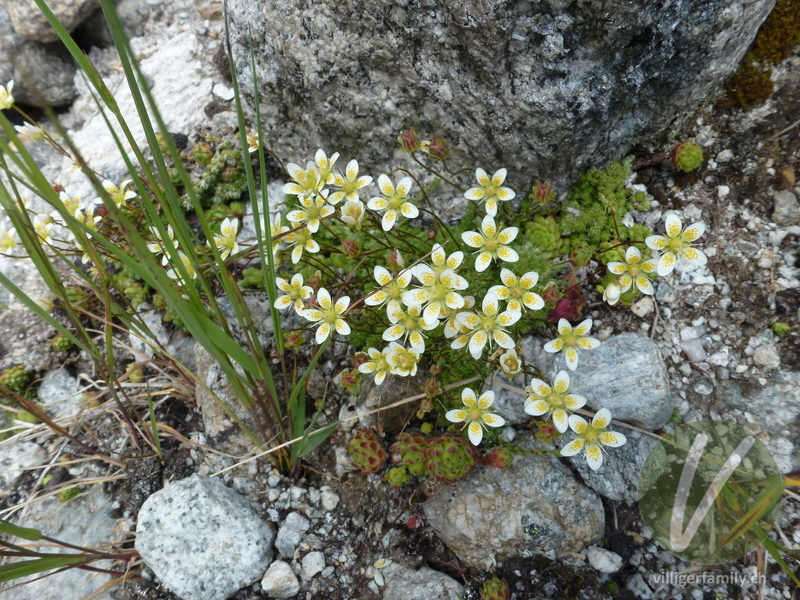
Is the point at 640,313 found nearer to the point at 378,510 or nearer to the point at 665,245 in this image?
the point at 665,245

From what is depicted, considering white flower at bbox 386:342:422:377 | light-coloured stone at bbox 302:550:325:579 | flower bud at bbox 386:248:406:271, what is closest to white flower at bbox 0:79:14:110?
flower bud at bbox 386:248:406:271

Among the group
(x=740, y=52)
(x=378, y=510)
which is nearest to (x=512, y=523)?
(x=378, y=510)

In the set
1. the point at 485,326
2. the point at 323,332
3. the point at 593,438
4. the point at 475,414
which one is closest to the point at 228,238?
the point at 323,332

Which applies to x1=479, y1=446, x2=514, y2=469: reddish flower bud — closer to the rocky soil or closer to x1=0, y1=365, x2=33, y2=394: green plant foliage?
the rocky soil

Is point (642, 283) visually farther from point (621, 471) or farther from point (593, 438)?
point (621, 471)

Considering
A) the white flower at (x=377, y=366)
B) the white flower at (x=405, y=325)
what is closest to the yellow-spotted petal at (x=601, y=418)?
the white flower at (x=405, y=325)

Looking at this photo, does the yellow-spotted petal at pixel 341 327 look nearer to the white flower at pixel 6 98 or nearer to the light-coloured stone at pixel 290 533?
the light-coloured stone at pixel 290 533

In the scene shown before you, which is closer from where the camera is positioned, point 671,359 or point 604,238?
point 671,359
